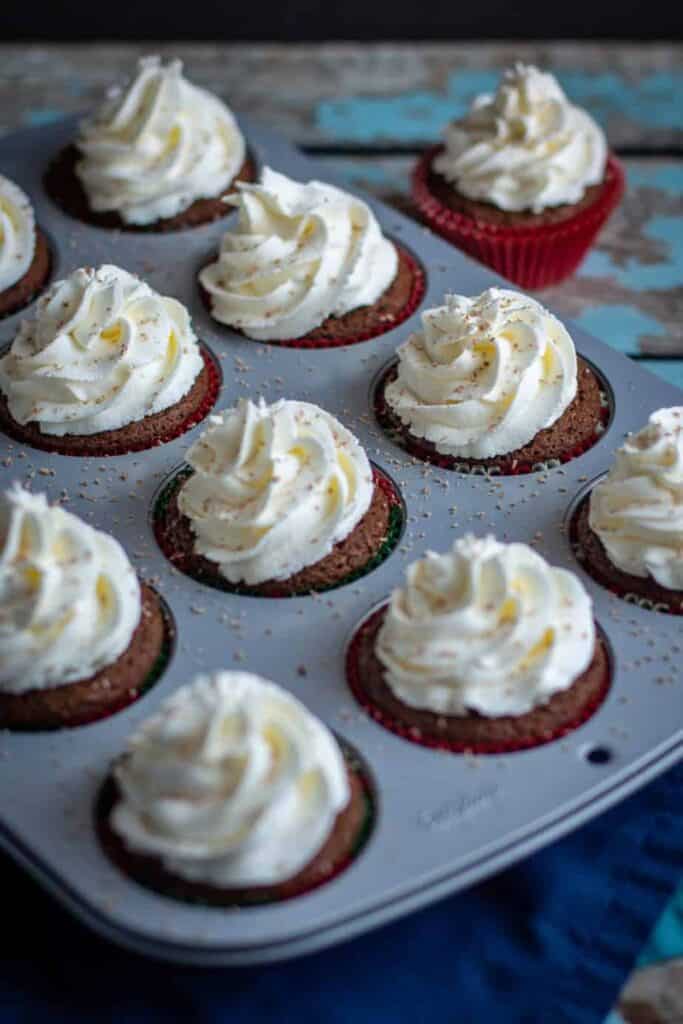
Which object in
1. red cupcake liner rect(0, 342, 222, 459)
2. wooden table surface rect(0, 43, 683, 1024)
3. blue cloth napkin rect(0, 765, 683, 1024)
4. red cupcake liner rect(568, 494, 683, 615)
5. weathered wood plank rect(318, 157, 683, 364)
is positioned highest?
red cupcake liner rect(0, 342, 222, 459)

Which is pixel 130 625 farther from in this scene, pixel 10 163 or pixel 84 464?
pixel 10 163

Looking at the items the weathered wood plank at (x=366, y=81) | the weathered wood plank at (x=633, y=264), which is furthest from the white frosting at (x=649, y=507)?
the weathered wood plank at (x=366, y=81)

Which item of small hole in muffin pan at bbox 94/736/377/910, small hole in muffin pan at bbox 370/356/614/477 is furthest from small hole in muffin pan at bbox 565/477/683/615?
small hole in muffin pan at bbox 94/736/377/910

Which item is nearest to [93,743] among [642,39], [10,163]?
[10,163]

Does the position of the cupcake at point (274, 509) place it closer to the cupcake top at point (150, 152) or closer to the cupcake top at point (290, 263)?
the cupcake top at point (290, 263)

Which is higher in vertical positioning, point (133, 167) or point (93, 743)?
point (133, 167)

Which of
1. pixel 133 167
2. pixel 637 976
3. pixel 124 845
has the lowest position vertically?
pixel 637 976

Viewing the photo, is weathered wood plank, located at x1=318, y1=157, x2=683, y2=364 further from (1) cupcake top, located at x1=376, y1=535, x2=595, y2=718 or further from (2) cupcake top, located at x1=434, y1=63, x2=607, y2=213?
(1) cupcake top, located at x1=376, y1=535, x2=595, y2=718
